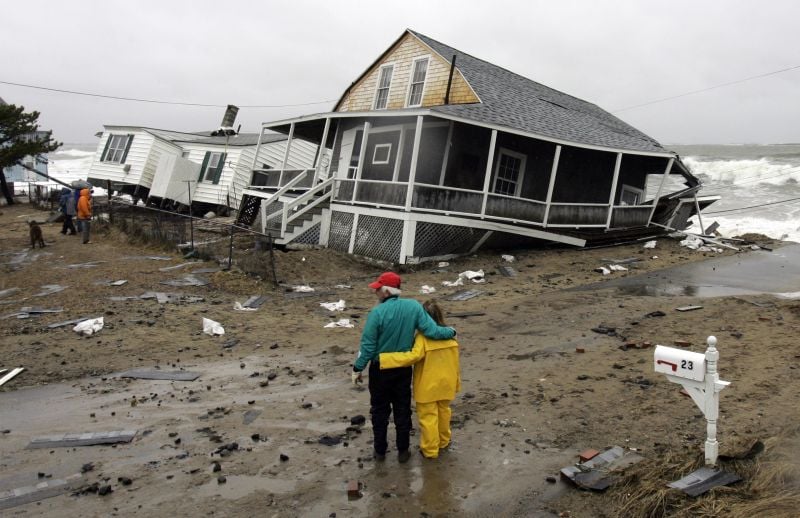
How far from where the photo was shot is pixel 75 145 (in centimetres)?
15350

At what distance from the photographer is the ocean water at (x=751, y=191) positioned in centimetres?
3362

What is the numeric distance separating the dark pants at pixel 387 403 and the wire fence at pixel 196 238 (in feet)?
28.6

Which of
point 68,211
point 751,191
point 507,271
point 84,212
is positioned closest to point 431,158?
point 507,271

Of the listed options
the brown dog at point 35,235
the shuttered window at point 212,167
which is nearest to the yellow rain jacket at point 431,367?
the brown dog at point 35,235

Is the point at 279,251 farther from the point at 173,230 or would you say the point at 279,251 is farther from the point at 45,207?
the point at 45,207

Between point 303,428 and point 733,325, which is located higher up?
point 733,325

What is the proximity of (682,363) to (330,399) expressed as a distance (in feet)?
12.7

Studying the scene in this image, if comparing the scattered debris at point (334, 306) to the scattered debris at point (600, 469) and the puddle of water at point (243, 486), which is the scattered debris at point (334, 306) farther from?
the scattered debris at point (600, 469)

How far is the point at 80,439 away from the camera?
5.98m

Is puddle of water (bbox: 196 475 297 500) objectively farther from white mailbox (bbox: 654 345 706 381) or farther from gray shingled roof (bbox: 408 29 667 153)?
gray shingled roof (bbox: 408 29 667 153)

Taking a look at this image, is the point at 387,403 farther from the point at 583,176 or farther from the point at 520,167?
the point at 583,176

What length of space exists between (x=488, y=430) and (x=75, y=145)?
562ft

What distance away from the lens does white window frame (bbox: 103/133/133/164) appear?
32.4 metres

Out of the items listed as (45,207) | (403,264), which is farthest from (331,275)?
(45,207)
